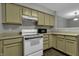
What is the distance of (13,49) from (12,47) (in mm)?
45

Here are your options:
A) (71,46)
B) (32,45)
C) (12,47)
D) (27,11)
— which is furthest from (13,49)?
(71,46)

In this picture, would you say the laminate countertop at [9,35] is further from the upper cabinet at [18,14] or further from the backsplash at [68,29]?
the backsplash at [68,29]

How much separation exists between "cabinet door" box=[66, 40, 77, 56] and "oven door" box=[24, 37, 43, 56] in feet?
1.65

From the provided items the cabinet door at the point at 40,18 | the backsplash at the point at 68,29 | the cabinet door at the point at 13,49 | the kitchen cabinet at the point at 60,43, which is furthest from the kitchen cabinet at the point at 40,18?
the cabinet door at the point at 13,49

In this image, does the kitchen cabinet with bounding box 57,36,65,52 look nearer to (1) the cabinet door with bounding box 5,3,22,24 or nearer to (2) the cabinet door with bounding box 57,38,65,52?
(2) the cabinet door with bounding box 57,38,65,52

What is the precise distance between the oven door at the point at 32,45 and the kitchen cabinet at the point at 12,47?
11 centimetres

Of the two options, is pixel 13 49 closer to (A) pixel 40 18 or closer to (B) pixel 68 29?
(A) pixel 40 18

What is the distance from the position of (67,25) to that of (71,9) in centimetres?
29

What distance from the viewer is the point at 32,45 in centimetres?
166

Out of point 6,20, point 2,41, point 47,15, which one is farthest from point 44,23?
point 2,41

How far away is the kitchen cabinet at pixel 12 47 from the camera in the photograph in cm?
134

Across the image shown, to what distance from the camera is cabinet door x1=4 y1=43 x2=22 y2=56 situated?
136cm

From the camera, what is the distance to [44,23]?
181 centimetres

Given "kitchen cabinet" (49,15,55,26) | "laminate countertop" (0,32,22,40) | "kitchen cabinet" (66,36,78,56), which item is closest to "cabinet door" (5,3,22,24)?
"laminate countertop" (0,32,22,40)
